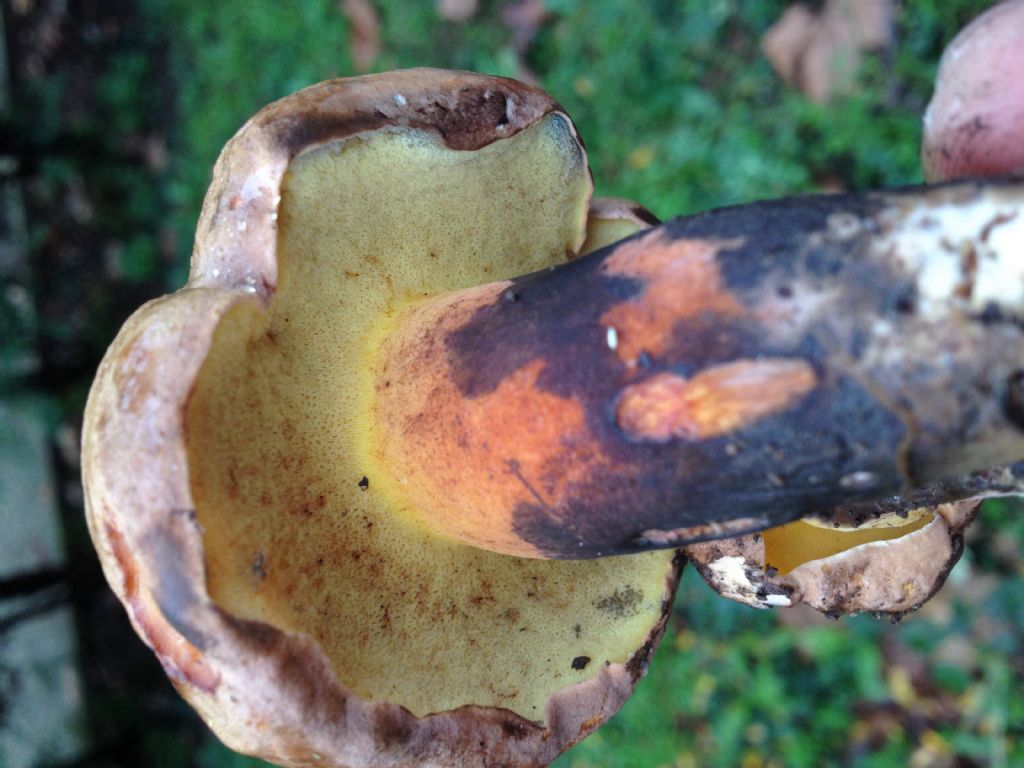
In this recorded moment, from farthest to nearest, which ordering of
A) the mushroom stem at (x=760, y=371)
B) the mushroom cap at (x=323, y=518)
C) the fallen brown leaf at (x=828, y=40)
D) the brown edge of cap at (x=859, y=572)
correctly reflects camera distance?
the fallen brown leaf at (x=828, y=40), the brown edge of cap at (x=859, y=572), the mushroom cap at (x=323, y=518), the mushroom stem at (x=760, y=371)

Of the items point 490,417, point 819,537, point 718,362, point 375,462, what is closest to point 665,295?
point 718,362

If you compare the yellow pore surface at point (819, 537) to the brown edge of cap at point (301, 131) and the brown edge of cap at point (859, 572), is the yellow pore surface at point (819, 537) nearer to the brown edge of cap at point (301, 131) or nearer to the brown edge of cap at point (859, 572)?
the brown edge of cap at point (859, 572)

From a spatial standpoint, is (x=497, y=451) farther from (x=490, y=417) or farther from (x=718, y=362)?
(x=718, y=362)

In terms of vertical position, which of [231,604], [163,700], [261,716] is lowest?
[163,700]

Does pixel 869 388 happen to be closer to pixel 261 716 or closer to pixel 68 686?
pixel 261 716

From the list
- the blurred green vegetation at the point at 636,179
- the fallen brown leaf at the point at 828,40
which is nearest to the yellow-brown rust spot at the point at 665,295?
the blurred green vegetation at the point at 636,179

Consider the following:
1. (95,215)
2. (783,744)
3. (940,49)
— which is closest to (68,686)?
(95,215)

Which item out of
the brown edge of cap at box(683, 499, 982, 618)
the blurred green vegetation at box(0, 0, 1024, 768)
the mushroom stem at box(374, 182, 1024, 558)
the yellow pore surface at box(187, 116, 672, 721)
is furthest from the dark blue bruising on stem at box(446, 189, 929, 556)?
the blurred green vegetation at box(0, 0, 1024, 768)
